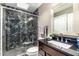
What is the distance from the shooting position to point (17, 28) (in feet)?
5.08

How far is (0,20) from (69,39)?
1.14m

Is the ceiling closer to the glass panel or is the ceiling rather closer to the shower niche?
the shower niche

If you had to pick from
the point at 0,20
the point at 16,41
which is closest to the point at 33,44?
the point at 16,41

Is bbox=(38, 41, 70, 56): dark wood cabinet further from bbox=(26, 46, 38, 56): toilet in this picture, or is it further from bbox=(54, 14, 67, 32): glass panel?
bbox=(54, 14, 67, 32): glass panel

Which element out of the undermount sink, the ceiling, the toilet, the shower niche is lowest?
the toilet

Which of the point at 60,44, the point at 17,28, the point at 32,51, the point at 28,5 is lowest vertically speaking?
the point at 32,51

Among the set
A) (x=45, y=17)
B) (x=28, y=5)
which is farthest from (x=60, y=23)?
(x=28, y=5)

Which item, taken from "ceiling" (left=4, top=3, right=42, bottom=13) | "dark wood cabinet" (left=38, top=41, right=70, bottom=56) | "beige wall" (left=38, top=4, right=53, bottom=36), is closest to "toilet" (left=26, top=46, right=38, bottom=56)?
"dark wood cabinet" (left=38, top=41, right=70, bottom=56)

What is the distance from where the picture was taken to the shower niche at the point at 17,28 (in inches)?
59.5

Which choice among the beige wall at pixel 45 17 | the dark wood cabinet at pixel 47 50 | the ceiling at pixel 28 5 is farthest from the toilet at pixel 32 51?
the ceiling at pixel 28 5

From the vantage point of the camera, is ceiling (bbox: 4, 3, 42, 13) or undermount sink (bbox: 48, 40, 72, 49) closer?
undermount sink (bbox: 48, 40, 72, 49)

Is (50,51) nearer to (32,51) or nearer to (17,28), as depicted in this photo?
(32,51)

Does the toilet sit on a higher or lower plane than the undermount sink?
lower

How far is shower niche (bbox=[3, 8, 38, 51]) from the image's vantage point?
151cm
